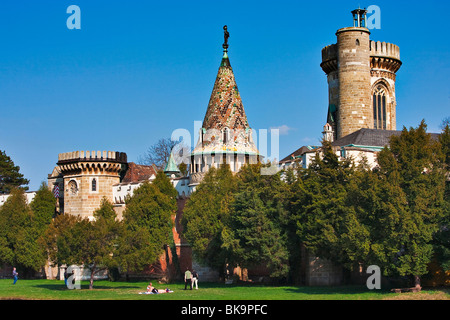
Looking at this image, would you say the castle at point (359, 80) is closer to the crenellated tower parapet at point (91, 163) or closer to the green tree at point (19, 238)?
the crenellated tower parapet at point (91, 163)

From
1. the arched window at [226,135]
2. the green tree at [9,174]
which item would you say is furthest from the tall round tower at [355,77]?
the green tree at [9,174]

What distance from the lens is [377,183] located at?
108 ft

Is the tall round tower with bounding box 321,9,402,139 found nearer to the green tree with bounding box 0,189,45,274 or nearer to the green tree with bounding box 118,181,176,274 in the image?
the green tree with bounding box 118,181,176,274

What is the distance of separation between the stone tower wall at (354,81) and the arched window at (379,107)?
6.80 ft

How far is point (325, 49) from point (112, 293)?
29.5 metres

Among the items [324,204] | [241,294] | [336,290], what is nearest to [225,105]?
[324,204]

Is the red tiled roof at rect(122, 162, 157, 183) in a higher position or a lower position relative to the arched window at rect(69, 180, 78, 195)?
higher

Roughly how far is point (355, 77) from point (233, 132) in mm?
11400

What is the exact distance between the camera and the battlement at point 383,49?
5728 cm

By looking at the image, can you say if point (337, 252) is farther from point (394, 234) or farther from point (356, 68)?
point (356, 68)

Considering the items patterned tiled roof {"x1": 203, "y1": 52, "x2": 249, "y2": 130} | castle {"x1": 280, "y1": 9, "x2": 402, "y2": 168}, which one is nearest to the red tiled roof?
patterned tiled roof {"x1": 203, "y1": 52, "x2": 249, "y2": 130}

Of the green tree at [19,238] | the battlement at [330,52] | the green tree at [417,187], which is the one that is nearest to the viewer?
the green tree at [417,187]

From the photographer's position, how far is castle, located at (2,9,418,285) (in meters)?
48.7
